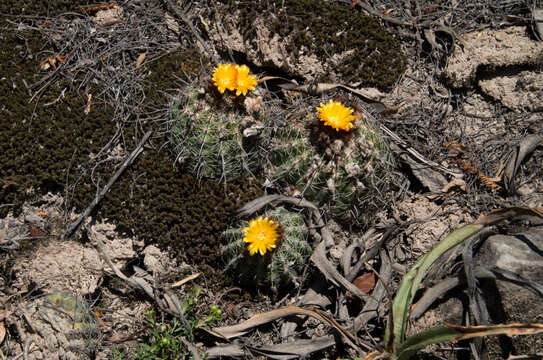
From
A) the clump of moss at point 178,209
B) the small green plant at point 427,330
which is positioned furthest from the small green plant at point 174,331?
the small green plant at point 427,330

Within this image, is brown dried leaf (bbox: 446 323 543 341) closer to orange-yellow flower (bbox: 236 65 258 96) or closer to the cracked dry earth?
the cracked dry earth

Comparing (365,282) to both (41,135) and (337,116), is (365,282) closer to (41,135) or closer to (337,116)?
(337,116)

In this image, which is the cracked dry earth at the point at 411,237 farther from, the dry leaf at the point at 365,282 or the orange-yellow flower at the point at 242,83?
the orange-yellow flower at the point at 242,83

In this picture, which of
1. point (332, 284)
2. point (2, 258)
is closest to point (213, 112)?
point (332, 284)

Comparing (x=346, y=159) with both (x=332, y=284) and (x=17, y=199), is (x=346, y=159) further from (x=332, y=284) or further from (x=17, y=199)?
(x=17, y=199)

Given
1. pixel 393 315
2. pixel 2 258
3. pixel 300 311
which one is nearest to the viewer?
pixel 393 315

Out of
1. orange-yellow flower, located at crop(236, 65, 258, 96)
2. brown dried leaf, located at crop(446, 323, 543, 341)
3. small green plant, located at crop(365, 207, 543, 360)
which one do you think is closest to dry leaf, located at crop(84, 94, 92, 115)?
Answer: orange-yellow flower, located at crop(236, 65, 258, 96)

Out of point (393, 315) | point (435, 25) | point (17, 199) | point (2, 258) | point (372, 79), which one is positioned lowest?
point (2, 258)
